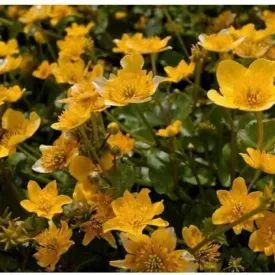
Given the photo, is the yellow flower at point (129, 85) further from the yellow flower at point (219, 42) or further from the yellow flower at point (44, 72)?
the yellow flower at point (44, 72)

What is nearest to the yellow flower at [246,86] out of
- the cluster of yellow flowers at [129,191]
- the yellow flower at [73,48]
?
the cluster of yellow flowers at [129,191]

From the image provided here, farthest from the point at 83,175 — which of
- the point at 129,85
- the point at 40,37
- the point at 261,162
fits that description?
the point at 40,37

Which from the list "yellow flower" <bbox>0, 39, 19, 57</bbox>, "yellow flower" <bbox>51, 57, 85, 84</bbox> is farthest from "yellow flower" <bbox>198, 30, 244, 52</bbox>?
"yellow flower" <bbox>0, 39, 19, 57</bbox>

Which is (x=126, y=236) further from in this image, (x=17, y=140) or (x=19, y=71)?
(x=19, y=71)

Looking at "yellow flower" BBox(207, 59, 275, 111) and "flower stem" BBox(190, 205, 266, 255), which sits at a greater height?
"yellow flower" BBox(207, 59, 275, 111)

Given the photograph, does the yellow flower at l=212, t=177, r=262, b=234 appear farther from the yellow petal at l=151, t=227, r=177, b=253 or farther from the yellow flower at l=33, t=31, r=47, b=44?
the yellow flower at l=33, t=31, r=47, b=44

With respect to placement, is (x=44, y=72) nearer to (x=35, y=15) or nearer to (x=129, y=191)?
(x=35, y=15)
